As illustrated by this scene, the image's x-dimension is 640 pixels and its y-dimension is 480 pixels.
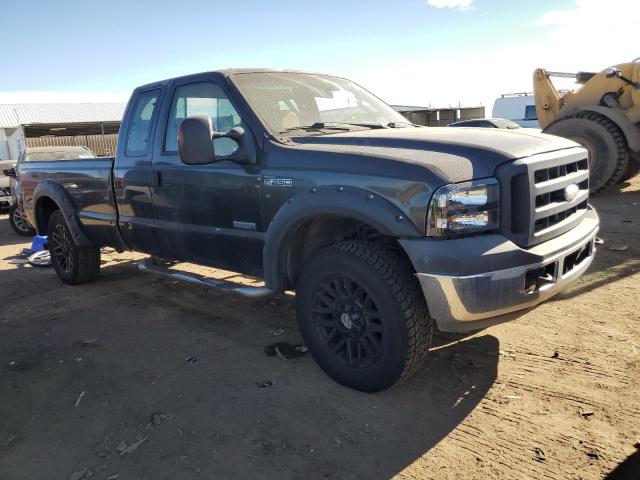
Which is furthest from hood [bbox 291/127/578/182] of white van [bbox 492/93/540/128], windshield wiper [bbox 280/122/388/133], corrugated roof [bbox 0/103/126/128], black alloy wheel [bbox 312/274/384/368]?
corrugated roof [bbox 0/103/126/128]

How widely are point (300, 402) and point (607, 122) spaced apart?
8018 millimetres

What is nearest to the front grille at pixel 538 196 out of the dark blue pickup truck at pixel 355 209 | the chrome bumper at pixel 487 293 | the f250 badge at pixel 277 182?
the dark blue pickup truck at pixel 355 209

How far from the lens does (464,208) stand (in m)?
2.62

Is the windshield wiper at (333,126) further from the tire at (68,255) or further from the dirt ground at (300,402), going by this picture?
the tire at (68,255)

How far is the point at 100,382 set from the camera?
11.5 ft

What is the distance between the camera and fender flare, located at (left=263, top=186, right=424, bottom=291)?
2732 mm

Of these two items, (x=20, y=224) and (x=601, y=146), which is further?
(x=20, y=224)

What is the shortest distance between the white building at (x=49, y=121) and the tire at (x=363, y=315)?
2421 centimetres

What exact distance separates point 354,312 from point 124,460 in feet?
4.82

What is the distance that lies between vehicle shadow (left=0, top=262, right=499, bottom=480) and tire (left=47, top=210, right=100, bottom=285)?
1.19 meters

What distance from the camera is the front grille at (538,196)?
2.69m

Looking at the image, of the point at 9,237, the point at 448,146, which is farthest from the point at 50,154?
the point at 448,146

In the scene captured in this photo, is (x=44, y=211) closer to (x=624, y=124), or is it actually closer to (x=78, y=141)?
(x=624, y=124)

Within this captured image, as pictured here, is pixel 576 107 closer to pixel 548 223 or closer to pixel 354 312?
pixel 548 223
